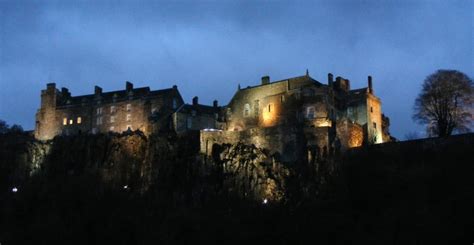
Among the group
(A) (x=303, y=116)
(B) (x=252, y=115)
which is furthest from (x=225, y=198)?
(B) (x=252, y=115)

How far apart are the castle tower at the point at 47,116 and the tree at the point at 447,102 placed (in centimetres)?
4377

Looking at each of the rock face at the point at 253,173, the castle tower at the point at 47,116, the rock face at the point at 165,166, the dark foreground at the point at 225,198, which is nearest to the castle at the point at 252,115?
the castle tower at the point at 47,116

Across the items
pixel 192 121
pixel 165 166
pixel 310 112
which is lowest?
pixel 165 166

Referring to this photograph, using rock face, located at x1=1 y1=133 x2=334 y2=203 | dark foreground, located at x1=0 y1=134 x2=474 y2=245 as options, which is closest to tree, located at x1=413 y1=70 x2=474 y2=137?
dark foreground, located at x1=0 y1=134 x2=474 y2=245

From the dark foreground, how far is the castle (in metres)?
3.02

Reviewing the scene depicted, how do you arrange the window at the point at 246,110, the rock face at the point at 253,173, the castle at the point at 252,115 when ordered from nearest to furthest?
the rock face at the point at 253,173 → the castle at the point at 252,115 → the window at the point at 246,110

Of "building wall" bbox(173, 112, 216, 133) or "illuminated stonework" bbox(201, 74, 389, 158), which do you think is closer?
"illuminated stonework" bbox(201, 74, 389, 158)

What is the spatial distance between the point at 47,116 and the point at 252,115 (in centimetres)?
2823

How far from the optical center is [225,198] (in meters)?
53.6

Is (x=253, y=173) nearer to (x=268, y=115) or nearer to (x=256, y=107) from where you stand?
(x=268, y=115)

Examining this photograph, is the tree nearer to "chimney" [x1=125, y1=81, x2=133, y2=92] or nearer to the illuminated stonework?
the illuminated stonework

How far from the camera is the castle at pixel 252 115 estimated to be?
5559 centimetres

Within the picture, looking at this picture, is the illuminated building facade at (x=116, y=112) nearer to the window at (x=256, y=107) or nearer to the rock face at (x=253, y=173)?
the window at (x=256, y=107)

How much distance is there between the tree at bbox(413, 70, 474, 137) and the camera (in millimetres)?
58125
